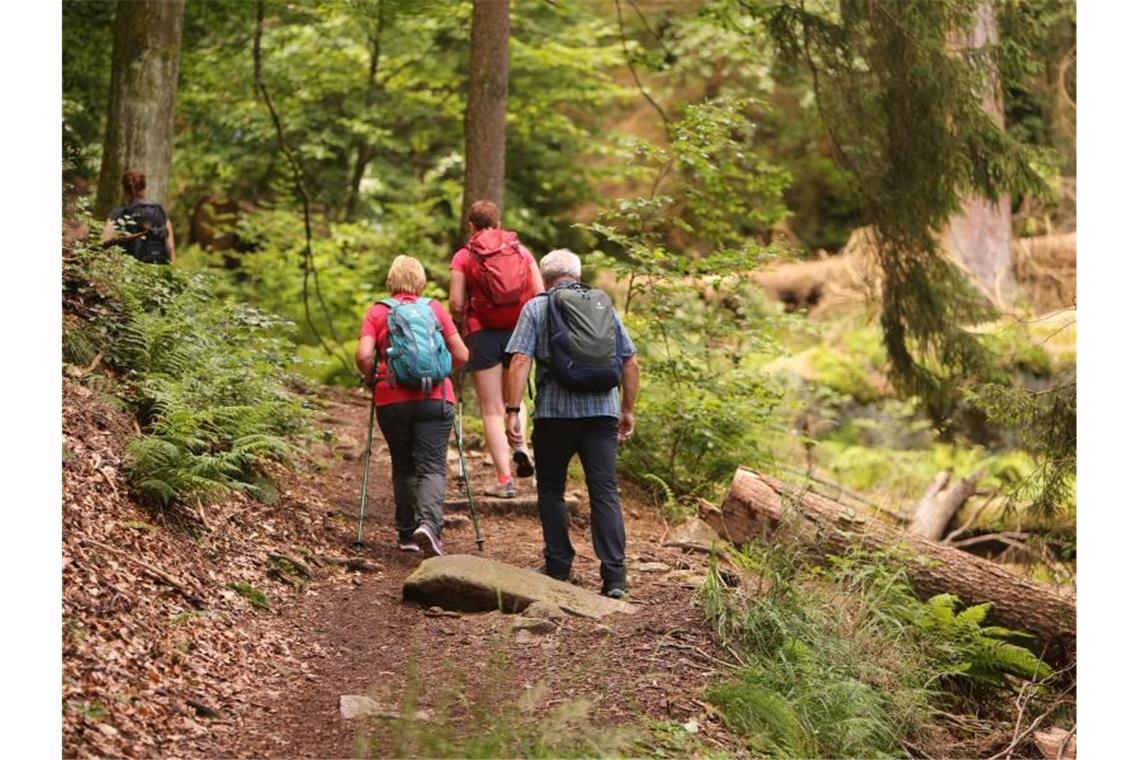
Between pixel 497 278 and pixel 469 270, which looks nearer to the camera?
pixel 497 278

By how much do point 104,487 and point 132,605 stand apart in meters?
1.08

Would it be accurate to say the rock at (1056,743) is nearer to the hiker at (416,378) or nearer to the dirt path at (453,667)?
the dirt path at (453,667)

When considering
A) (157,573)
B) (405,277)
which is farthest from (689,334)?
(157,573)

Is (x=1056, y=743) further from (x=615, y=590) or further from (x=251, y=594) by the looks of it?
(x=251, y=594)

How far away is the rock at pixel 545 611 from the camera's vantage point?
7043mm

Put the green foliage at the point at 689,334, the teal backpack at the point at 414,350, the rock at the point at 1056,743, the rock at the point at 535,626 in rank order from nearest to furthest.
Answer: the rock at the point at 535,626, the rock at the point at 1056,743, the teal backpack at the point at 414,350, the green foliage at the point at 689,334

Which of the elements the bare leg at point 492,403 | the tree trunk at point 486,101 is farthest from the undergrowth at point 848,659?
the tree trunk at point 486,101

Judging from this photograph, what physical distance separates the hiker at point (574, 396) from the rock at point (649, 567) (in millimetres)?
971

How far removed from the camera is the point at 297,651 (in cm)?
659

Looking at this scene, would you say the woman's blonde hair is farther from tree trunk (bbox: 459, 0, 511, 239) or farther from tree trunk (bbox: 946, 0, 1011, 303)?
tree trunk (bbox: 946, 0, 1011, 303)

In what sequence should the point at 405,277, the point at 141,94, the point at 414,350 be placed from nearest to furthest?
the point at 414,350 → the point at 405,277 → the point at 141,94

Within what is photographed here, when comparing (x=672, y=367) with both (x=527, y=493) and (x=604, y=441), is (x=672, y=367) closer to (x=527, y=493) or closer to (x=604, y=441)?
(x=527, y=493)

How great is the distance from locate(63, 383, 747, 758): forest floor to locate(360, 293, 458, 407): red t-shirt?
1.08 meters

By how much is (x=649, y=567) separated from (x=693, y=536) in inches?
44.3
